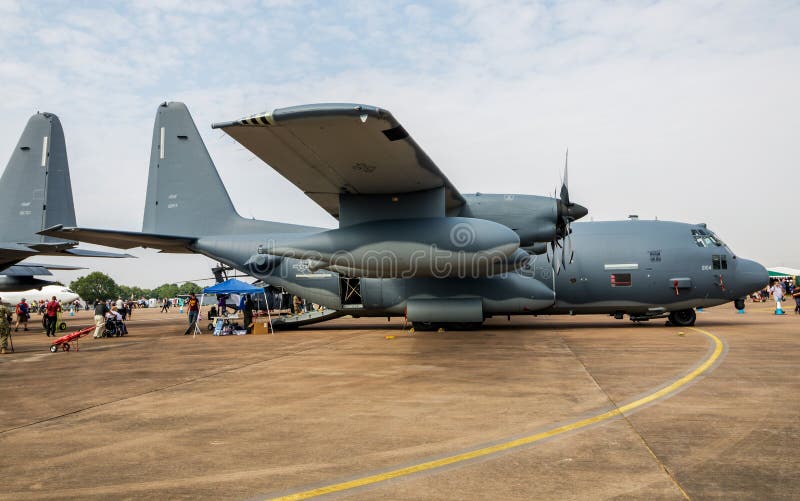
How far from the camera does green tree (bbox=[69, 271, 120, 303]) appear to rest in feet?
426

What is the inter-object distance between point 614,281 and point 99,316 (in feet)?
63.8

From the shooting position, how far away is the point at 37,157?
94.1 feet

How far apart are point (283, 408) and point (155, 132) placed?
59.5 ft

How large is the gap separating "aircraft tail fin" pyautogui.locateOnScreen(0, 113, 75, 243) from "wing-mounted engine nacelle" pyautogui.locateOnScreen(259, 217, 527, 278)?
793 inches

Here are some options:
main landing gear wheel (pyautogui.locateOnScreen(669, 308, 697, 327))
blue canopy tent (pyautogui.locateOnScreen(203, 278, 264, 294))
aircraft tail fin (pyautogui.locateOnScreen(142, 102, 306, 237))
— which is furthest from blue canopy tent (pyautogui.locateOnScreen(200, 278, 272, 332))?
main landing gear wheel (pyautogui.locateOnScreen(669, 308, 697, 327))

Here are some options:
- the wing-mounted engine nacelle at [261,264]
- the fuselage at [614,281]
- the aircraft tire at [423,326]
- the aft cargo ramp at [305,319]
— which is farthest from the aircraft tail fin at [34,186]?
the aircraft tire at [423,326]

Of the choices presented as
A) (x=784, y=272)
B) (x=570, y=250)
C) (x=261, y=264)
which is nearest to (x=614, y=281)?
(x=570, y=250)

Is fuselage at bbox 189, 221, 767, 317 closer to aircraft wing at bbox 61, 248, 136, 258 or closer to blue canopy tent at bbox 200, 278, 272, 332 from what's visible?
blue canopy tent at bbox 200, 278, 272, 332

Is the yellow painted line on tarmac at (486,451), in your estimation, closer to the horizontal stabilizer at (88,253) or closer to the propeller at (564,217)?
the propeller at (564,217)

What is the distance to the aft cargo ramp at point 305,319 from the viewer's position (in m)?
21.9

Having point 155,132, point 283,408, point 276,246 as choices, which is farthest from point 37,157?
point 283,408

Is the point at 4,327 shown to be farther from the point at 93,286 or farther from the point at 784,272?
the point at 93,286

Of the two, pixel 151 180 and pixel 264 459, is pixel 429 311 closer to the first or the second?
pixel 151 180

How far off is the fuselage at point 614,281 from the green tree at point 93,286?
131 metres
